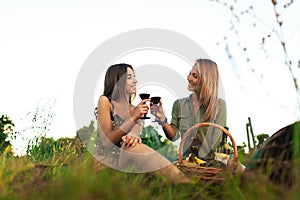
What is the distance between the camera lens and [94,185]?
212cm

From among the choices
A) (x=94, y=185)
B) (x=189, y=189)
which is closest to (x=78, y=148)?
(x=189, y=189)

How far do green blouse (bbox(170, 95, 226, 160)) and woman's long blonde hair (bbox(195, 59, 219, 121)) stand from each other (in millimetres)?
68

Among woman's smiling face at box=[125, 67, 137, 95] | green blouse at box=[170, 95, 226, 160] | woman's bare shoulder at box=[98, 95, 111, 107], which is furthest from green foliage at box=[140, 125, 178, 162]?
woman's bare shoulder at box=[98, 95, 111, 107]

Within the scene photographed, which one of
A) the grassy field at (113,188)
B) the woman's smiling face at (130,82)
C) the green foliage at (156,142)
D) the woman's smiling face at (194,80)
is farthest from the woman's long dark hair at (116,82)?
the green foliage at (156,142)

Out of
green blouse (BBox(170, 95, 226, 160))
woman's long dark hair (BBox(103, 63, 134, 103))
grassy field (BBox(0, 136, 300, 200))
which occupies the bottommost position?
grassy field (BBox(0, 136, 300, 200))

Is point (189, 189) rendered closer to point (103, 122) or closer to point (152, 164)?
point (152, 164)

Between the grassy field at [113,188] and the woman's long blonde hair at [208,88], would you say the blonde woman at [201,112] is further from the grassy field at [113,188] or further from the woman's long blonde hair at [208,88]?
the grassy field at [113,188]

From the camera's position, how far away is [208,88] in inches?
179

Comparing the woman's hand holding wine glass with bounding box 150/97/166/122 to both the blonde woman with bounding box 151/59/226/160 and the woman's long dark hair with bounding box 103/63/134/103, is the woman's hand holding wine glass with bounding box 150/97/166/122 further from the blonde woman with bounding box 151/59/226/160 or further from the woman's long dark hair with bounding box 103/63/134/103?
the woman's long dark hair with bounding box 103/63/134/103

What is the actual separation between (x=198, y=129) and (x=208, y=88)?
0.42m

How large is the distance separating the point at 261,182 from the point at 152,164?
1286 mm

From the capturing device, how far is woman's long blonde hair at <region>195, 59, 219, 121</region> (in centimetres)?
449

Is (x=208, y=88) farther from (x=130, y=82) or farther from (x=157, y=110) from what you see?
(x=130, y=82)

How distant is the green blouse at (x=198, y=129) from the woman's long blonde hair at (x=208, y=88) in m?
0.07
